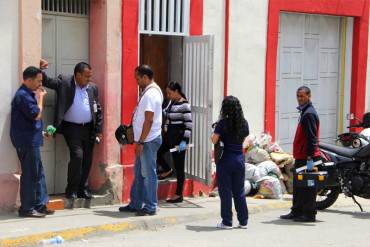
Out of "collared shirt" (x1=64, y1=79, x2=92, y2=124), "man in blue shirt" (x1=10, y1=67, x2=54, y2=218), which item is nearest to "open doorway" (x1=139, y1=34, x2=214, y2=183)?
"collared shirt" (x1=64, y1=79, x2=92, y2=124)

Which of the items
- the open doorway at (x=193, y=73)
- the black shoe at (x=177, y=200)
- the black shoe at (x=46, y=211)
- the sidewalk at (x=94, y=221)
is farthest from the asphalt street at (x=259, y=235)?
the open doorway at (x=193, y=73)

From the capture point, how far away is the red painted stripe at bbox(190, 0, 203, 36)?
964cm

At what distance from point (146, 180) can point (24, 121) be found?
5.39ft

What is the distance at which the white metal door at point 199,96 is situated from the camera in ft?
30.3

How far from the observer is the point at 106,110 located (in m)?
8.84

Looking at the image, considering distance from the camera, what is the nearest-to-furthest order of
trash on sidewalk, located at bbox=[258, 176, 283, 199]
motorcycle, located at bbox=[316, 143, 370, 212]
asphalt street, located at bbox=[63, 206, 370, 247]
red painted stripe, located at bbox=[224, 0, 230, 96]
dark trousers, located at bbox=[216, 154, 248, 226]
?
asphalt street, located at bbox=[63, 206, 370, 247] < dark trousers, located at bbox=[216, 154, 248, 226] < motorcycle, located at bbox=[316, 143, 370, 212] < trash on sidewalk, located at bbox=[258, 176, 283, 199] < red painted stripe, located at bbox=[224, 0, 230, 96]

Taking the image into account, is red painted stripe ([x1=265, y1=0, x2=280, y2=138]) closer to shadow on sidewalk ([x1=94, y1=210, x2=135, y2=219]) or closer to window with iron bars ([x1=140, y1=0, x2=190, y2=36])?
window with iron bars ([x1=140, y1=0, x2=190, y2=36])

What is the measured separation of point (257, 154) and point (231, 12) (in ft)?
7.32

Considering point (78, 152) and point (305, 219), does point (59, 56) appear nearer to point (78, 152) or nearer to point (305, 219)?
point (78, 152)

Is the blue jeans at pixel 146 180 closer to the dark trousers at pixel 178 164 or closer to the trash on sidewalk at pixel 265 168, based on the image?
the dark trousers at pixel 178 164

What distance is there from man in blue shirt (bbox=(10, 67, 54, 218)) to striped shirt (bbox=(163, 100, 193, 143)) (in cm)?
195

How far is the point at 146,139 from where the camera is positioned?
8.09 metres

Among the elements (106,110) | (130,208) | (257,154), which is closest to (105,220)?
(130,208)

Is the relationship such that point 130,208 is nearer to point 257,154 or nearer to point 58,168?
point 58,168
